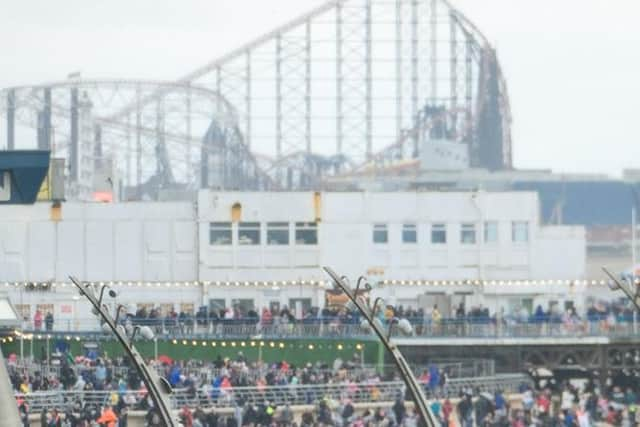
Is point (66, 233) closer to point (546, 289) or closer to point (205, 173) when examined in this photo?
point (546, 289)

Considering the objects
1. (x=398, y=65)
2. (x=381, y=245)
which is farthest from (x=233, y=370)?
(x=398, y=65)

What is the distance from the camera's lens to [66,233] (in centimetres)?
6259

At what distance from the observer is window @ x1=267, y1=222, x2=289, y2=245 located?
207 feet

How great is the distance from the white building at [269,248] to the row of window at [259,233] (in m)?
0.02

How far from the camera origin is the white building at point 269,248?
62.4m

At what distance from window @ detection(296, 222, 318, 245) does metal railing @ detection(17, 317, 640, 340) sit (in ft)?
19.9

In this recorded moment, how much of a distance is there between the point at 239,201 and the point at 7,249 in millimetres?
5806

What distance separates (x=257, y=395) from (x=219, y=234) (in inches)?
564

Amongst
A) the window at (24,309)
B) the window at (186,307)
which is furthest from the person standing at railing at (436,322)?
the window at (24,309)

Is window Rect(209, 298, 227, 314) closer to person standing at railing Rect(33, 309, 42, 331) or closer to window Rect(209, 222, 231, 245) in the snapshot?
window Rect(209, 222, 231, 245)

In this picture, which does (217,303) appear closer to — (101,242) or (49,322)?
(101,242)

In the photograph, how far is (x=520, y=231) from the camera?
6481cm

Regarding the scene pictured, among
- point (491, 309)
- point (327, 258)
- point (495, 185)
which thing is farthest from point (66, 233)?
point (495, 185)

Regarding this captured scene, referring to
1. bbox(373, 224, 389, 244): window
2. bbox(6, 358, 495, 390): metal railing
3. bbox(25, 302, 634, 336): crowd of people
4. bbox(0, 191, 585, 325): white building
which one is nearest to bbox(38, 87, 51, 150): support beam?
bbox(0, 191, 585, 325): white building
